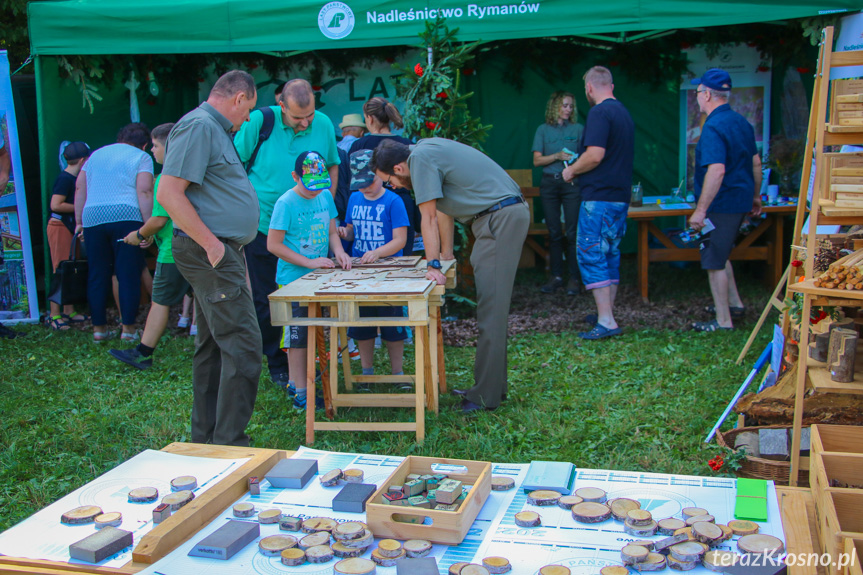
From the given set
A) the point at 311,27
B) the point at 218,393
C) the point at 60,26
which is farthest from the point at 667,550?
the point at 60,26

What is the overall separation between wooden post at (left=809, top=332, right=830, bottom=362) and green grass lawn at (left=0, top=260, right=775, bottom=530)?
0.65 metres

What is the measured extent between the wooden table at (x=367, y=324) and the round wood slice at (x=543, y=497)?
58.7 inches

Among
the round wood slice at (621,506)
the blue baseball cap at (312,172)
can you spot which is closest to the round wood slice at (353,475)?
the round wood slice at (621,506)

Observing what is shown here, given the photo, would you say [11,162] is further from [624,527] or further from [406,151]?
[624,527]

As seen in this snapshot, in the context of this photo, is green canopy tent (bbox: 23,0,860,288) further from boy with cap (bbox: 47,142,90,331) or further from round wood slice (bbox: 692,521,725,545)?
round wood slice (bbox: 692,521,725,545)

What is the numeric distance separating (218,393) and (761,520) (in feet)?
7.63

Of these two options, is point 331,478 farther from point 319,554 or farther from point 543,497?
point 543,497

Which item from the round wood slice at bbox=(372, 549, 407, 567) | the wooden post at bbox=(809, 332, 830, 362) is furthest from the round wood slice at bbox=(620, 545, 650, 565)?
the wooden post at bbox=(809, 332, 830, 362)

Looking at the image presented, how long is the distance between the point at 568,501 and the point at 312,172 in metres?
2.48

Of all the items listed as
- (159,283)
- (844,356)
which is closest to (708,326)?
(844,356)

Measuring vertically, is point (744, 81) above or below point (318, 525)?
above

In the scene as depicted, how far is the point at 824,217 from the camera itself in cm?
347

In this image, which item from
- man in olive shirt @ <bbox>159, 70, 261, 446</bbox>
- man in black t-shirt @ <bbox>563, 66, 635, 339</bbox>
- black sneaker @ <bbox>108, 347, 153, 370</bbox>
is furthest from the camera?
man in black t-shirt @ <bbox>563, 66, 635, 339</bbox>

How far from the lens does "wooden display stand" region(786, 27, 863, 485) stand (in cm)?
304
